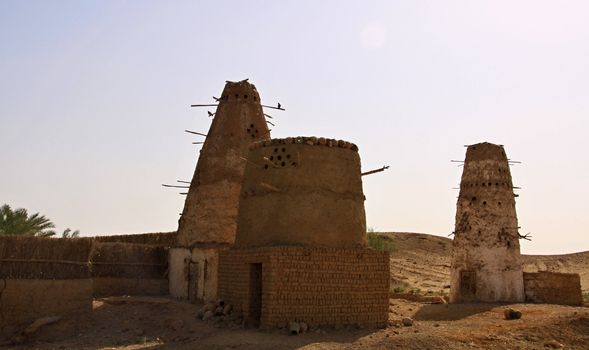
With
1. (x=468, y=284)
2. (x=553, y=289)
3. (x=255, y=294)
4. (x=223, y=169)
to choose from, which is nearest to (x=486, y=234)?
(x=468, y=284)

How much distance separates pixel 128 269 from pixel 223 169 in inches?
171

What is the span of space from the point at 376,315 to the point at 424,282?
71.9 feet

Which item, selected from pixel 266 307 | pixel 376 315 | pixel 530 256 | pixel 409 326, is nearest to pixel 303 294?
pixel 266 307

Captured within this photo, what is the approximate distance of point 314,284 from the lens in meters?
11.6

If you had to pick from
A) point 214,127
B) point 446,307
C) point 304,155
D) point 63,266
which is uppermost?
point 214,127

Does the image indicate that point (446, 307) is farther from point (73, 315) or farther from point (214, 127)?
point (73, 315)

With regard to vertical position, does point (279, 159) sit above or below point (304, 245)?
above

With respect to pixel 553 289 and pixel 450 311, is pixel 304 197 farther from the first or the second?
pixel 553 289

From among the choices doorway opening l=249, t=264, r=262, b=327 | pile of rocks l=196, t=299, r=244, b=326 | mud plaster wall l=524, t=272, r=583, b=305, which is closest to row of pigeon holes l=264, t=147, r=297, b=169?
doorway opening l=249, t=264, r=262, b=327

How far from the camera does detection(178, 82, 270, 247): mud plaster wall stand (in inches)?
677

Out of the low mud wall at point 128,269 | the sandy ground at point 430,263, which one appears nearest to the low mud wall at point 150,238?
the low mud wall at point 128,269

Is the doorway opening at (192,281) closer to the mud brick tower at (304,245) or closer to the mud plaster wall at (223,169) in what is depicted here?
the mud plaster wall at (223,169)

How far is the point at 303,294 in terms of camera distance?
37.6 ft

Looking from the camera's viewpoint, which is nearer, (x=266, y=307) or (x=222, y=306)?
(x=266, y=307)
